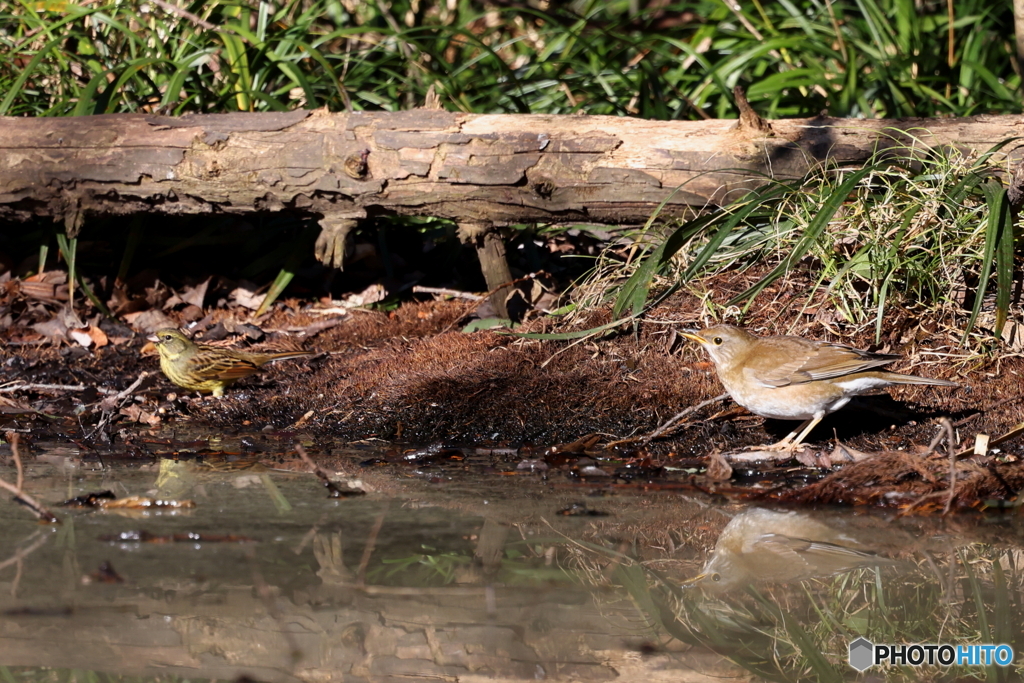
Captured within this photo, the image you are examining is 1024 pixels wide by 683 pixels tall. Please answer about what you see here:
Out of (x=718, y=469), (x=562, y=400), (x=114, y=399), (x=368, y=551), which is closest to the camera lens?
(x=368, y=551)

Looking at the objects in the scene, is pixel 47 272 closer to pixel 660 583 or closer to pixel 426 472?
pixel 426 472

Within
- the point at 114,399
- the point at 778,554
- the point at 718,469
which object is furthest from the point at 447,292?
the point at 778,554

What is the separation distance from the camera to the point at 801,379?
169 inches

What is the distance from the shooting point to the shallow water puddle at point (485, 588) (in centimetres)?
230

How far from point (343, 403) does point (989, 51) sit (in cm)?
664

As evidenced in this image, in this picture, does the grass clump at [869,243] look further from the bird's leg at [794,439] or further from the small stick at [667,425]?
the bird's leg at [794,439]

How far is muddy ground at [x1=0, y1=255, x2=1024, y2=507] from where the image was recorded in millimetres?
4305

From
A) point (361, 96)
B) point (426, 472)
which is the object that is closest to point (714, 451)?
point (426, 472)

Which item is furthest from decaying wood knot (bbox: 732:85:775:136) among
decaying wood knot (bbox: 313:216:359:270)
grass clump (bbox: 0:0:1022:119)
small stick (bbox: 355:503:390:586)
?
small stick (bbox: 355:503:390:586)

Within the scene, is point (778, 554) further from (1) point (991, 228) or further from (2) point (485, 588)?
(1) point (991, 228)

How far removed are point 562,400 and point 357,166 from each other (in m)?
1.82

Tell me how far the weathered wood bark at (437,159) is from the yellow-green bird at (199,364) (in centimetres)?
90

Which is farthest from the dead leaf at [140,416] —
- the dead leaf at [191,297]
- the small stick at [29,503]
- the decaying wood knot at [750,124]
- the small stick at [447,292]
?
the decaying wood knot at [750,124]

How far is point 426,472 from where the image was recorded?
399 cm
